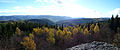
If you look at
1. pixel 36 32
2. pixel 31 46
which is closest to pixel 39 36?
pixel 36 32

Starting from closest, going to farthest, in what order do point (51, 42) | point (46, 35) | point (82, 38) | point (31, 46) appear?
point (31, 46) → point (51, 42) → point (82, 38) → point (46, 35)

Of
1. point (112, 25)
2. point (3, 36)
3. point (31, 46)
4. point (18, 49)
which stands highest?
point (112, 25)

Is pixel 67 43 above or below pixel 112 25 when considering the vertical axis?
below

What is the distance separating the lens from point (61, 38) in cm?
7231

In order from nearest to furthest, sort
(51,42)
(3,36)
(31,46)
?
(31,46) → (3,36) → (51,42)

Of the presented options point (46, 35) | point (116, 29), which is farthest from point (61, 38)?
point (116, 29)

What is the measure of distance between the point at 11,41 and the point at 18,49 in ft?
34.0

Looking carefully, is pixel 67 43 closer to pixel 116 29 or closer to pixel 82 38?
pixel 82 38

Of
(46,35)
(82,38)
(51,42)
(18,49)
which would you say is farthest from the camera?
(46,35)

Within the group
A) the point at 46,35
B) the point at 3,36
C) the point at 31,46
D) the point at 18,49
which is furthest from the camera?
the point at 46,35

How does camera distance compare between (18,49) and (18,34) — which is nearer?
(18,49)

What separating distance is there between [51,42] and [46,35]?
1650cm

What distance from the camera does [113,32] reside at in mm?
63375

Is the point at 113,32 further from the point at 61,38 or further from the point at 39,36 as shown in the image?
the point at 39,36
